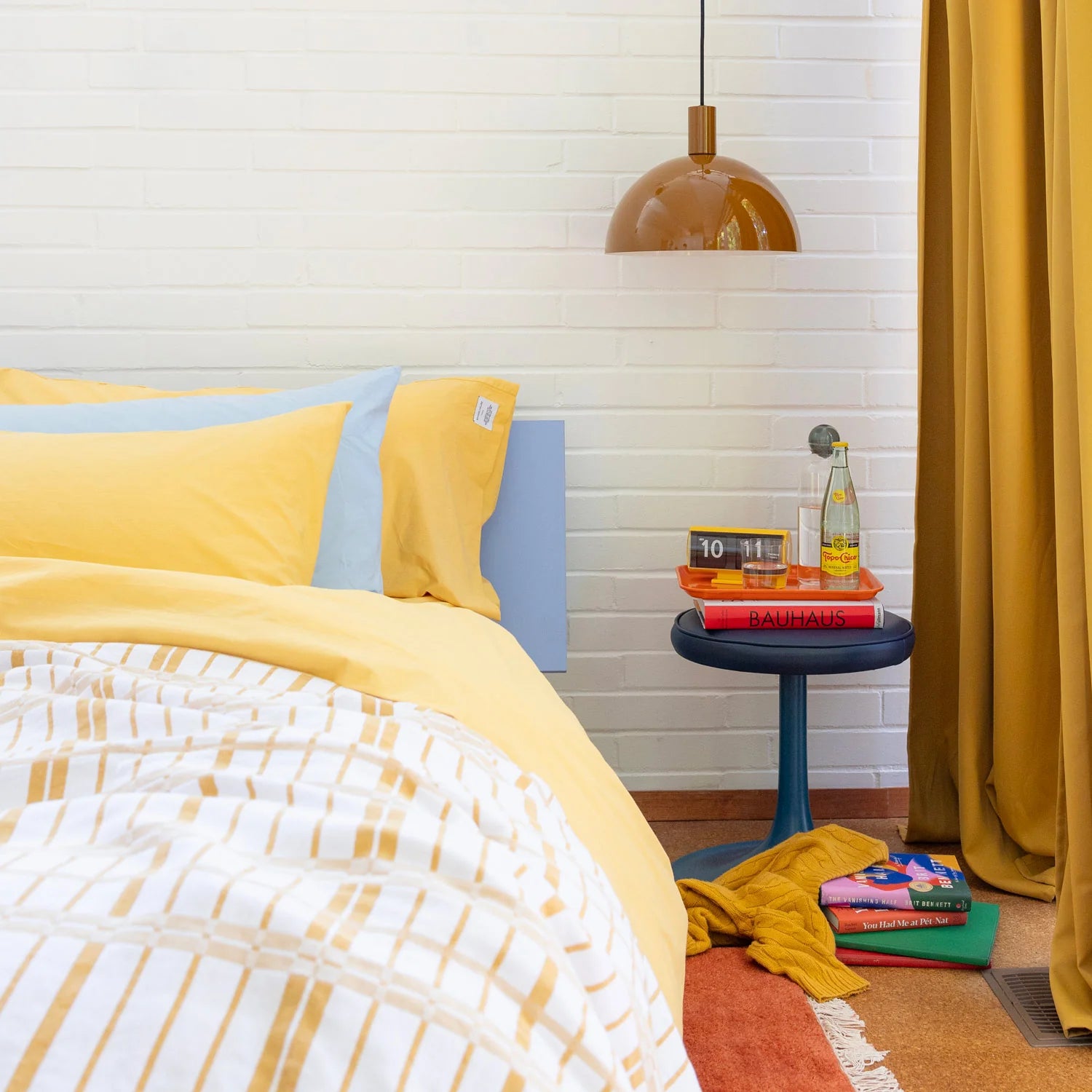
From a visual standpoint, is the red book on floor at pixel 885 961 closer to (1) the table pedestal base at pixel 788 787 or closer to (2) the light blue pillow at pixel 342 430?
(1) the table pedestal base at pixel 788 787

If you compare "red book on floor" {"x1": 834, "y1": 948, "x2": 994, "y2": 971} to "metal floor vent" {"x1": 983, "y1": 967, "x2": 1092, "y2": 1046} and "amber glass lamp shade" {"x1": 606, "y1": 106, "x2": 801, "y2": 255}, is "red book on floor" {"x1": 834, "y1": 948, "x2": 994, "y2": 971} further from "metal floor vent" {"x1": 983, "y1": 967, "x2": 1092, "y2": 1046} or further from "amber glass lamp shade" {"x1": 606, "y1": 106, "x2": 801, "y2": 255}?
"amber glass lamp shade" {"x1": 606, "y1": 106, "x2": 801, "y2": 255}

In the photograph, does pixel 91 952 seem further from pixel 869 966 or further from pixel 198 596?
pixel 869 966

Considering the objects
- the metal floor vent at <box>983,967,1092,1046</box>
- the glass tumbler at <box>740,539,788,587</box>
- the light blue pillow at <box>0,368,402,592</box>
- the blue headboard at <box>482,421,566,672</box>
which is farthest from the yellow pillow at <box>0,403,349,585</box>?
the metal floor vent at <box>983,967,1092,1046</box>

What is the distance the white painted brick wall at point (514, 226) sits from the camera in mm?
2576

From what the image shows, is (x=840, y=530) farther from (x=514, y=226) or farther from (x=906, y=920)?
(x=514, y=226)

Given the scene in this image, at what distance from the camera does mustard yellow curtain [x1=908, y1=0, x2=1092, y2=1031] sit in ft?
5.77

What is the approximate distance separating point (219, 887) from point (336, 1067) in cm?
15

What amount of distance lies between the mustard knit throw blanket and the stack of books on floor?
1.4 inches

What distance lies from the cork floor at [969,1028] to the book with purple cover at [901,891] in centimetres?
11

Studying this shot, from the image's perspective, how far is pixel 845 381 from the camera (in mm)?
2701

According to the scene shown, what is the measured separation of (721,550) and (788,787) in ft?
1.68

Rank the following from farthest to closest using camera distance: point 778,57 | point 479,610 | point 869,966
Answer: point 778,57 < point 479,610 < point 869,966

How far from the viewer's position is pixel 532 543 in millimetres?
2562

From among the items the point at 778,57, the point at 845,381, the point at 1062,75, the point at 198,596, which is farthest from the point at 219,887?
the point at 778,57
